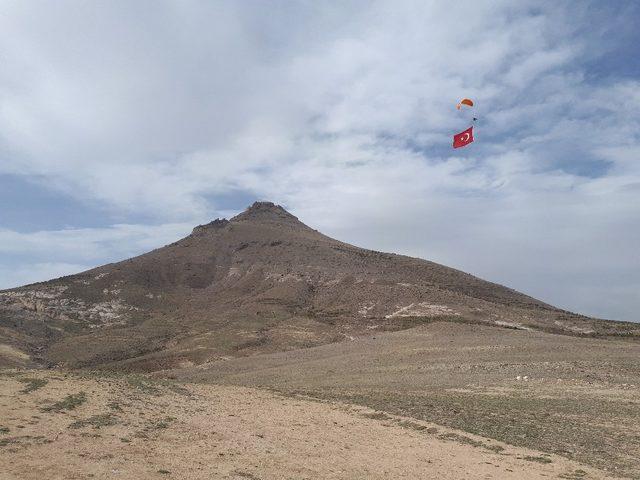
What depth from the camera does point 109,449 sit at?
1478 cm

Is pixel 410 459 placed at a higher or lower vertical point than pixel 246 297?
lower

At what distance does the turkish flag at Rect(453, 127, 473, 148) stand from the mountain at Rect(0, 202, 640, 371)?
3678cm

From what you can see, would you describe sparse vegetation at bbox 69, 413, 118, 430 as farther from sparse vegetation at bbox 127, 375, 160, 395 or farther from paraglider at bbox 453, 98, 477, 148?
paraglider at bbox 453, 98, 477, 148

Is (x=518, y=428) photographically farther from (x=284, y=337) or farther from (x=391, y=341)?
(x=284, y=337)

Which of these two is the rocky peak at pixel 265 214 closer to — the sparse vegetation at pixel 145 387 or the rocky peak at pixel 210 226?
the rocky peak at pixel 210 226

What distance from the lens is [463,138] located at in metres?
36.2

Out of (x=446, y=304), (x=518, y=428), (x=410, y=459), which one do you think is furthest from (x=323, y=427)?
(x=446, y=304)

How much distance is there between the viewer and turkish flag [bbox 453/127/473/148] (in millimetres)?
Answer: 35256

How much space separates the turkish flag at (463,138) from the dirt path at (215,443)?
64.4ft

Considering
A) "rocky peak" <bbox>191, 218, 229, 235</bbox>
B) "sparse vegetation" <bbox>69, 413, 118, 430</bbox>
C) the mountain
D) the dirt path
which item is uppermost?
"rocky peak" <bbox>191, 218, 229, 235</bbox>

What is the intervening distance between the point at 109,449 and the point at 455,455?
11293 millimetres

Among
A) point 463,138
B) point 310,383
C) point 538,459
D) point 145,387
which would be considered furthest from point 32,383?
point 463,138

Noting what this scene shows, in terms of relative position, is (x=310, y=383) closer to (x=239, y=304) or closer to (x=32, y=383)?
(x=32, y=383)

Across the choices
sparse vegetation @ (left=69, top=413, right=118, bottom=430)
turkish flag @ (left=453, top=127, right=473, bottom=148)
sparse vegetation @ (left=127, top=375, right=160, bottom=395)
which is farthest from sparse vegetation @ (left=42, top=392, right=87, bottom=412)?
turkish flag @ (left=453, top=127, right=473, bottom=148)
